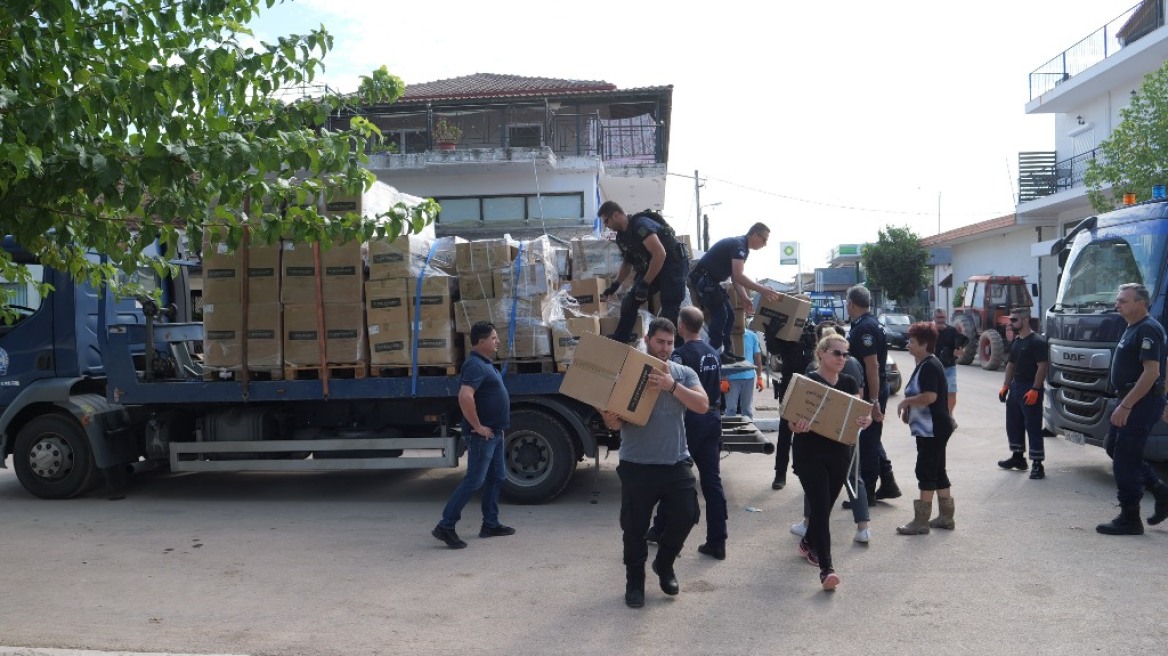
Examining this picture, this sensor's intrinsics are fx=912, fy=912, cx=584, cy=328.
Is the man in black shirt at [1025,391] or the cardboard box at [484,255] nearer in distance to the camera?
the cardboard box at [484,255]

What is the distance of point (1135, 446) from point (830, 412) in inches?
119

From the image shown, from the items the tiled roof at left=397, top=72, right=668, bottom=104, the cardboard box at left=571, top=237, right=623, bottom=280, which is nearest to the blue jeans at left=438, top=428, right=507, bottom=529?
the cardboard box at left=571, top=237, right=623, bottom=280

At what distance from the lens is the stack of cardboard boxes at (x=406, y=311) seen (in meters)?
8.39

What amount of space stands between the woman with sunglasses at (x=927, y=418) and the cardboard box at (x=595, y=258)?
3.03m

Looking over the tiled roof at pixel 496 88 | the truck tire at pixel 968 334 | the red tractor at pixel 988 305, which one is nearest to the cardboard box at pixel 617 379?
the tiled roof at pixel 496 88

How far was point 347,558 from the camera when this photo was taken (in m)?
6.85

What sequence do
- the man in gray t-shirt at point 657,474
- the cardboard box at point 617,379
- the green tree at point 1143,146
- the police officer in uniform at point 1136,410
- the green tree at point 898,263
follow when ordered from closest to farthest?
the cardboard box at point 617,379 < the man in gray t-shirt at point 657,474 < the police officer in uniform at point 1136,410 < the green tree at point 1143,146 < the green tree at point 898,263

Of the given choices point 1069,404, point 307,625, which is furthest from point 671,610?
point 1069,404

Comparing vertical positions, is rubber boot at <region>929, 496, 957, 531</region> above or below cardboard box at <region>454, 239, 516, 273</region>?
below

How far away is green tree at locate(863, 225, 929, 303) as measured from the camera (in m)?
45.9

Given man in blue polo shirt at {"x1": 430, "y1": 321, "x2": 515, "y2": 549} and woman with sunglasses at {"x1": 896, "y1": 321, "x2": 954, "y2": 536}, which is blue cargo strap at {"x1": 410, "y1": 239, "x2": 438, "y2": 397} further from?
woman with sunglasses at {"x1": 896, "y1": 321, "x2": 954, "y2": 536}

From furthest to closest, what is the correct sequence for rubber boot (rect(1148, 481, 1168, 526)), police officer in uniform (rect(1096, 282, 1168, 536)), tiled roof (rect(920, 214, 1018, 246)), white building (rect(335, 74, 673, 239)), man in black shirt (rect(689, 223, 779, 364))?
tiled roof (rect(920, 214, 1018, 246)) < white building (rect(335, 74, 673, 239)) < man in black shirt (rect(689, 223, 779, 364)) < rubber boot (rect(1148, 481, 1168, 526)) < police officer in uniform (rect(1096, 282, 1168, 536))

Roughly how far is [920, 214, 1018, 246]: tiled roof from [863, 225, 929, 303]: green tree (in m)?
0.72

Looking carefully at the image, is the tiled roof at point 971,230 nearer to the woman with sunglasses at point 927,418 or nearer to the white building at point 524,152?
the white building at point 524,152
